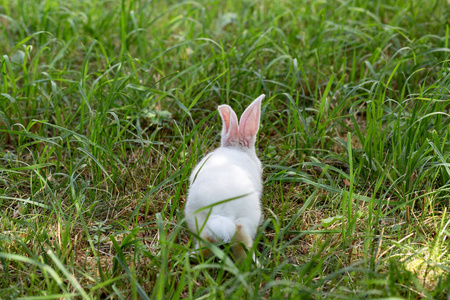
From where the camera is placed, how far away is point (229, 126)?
2988mm

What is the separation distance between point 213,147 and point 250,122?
625 millimetres

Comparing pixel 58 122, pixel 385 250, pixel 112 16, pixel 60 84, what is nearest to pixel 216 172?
pixel 385 250

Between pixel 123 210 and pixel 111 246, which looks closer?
pixel 111 246

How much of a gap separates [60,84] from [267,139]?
176cm

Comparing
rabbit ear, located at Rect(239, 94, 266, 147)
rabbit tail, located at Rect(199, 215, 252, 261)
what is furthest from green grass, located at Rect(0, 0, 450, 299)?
rabbit ear, located at Rect(239, 94, 266, 147)

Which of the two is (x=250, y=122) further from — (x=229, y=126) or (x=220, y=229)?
(x=220, y=229)

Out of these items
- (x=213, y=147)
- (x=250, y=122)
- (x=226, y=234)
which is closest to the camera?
(x=226, y=234)

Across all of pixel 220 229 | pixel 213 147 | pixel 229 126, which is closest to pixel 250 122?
pixel 229 126

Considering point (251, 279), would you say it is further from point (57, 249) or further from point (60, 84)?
point (60, 84)

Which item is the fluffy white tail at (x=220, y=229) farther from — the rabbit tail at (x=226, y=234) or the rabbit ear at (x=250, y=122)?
the rabbit ear at (x=250, y=122)

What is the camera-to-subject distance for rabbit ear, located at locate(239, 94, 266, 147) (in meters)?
2.91

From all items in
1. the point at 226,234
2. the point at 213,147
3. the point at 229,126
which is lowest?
the point at 213,147

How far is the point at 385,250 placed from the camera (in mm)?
2494

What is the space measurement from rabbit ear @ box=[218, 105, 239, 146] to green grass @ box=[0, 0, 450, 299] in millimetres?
151
